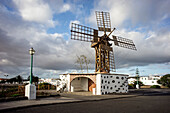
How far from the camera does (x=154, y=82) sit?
79312 millimetres

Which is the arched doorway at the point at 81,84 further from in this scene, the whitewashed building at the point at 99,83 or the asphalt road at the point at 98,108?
the asphalt road at the point at 98,108

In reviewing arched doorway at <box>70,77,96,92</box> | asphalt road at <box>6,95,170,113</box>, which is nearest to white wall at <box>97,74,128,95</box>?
arched doorway at <box>70,77,96,92</box>

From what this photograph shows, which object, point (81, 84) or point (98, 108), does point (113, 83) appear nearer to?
point (81, 84)

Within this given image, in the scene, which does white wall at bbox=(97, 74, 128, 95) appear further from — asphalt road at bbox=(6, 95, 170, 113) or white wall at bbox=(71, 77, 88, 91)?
asphalt road at bbox=(6, 95, 170, 113)

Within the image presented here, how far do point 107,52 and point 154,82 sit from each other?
6569 cm

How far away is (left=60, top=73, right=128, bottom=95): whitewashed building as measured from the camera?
22.8 metres

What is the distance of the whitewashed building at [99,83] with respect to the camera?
22.8 meters

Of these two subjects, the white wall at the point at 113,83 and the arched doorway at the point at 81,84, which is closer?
the white wall at the point at 113,83

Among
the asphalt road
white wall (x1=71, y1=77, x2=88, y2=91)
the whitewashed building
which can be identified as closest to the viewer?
the asphalt road

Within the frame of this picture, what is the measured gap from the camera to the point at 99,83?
2262 centimetres

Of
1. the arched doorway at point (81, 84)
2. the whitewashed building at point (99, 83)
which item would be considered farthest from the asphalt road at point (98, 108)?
the arched doorway at point (81, 84)

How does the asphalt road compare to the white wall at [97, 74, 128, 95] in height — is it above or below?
below

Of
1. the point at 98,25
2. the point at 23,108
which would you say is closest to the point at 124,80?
the point at 98,25

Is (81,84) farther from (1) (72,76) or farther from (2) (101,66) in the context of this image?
(2) (101,66)
